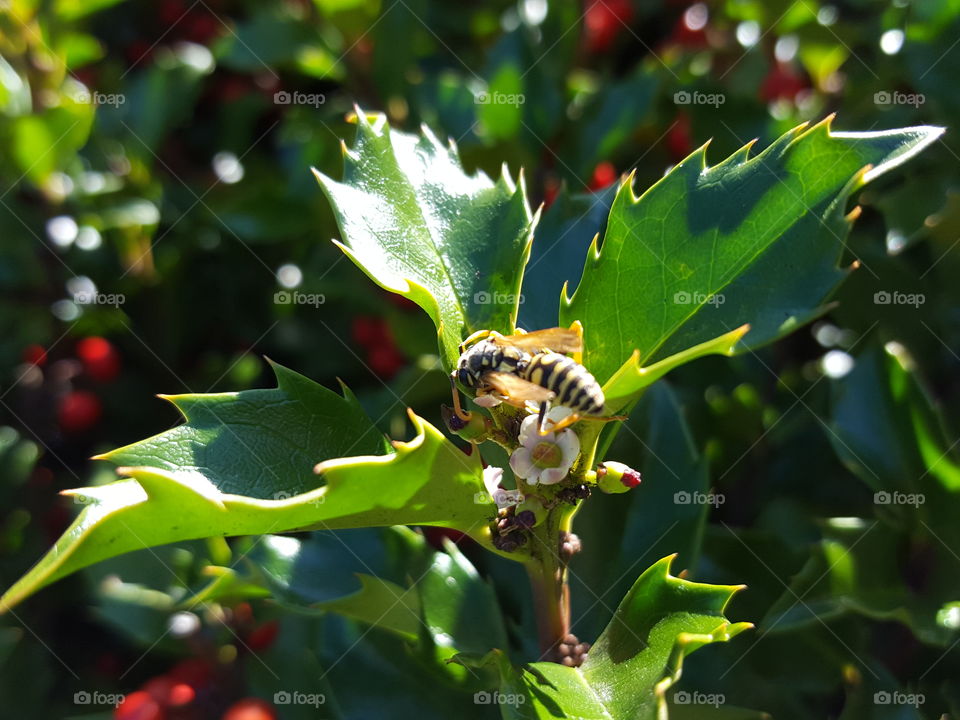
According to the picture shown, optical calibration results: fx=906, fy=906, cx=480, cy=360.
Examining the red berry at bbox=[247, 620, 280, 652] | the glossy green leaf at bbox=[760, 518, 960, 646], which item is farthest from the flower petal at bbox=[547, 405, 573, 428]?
the red berry at bbox=[247, 620, 280, 652]

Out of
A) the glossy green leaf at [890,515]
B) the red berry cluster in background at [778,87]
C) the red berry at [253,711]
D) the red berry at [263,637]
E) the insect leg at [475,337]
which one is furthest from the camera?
the red berry cluster in background at [778,87]

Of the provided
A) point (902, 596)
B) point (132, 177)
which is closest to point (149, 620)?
point (132, 177)

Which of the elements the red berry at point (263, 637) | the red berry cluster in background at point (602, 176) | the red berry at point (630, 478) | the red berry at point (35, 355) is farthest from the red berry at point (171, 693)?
the red berry cluster in background at point (602, 176)

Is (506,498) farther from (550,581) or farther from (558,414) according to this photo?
(550,581)

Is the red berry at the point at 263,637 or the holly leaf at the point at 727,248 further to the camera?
the red berry at the point at 263,637

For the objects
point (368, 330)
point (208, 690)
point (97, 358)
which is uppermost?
point (368, 330)

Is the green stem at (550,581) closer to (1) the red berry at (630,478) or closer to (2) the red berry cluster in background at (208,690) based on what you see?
(1) the red berry at (630,478)

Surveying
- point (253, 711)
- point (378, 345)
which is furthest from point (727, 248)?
point (378, 345)

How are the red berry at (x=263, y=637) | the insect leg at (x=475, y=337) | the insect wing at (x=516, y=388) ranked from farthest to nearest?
the red berry at (x=263, y=637), the insect leg at (x=475, y=337), the insect wing at (x=516, y=388)
